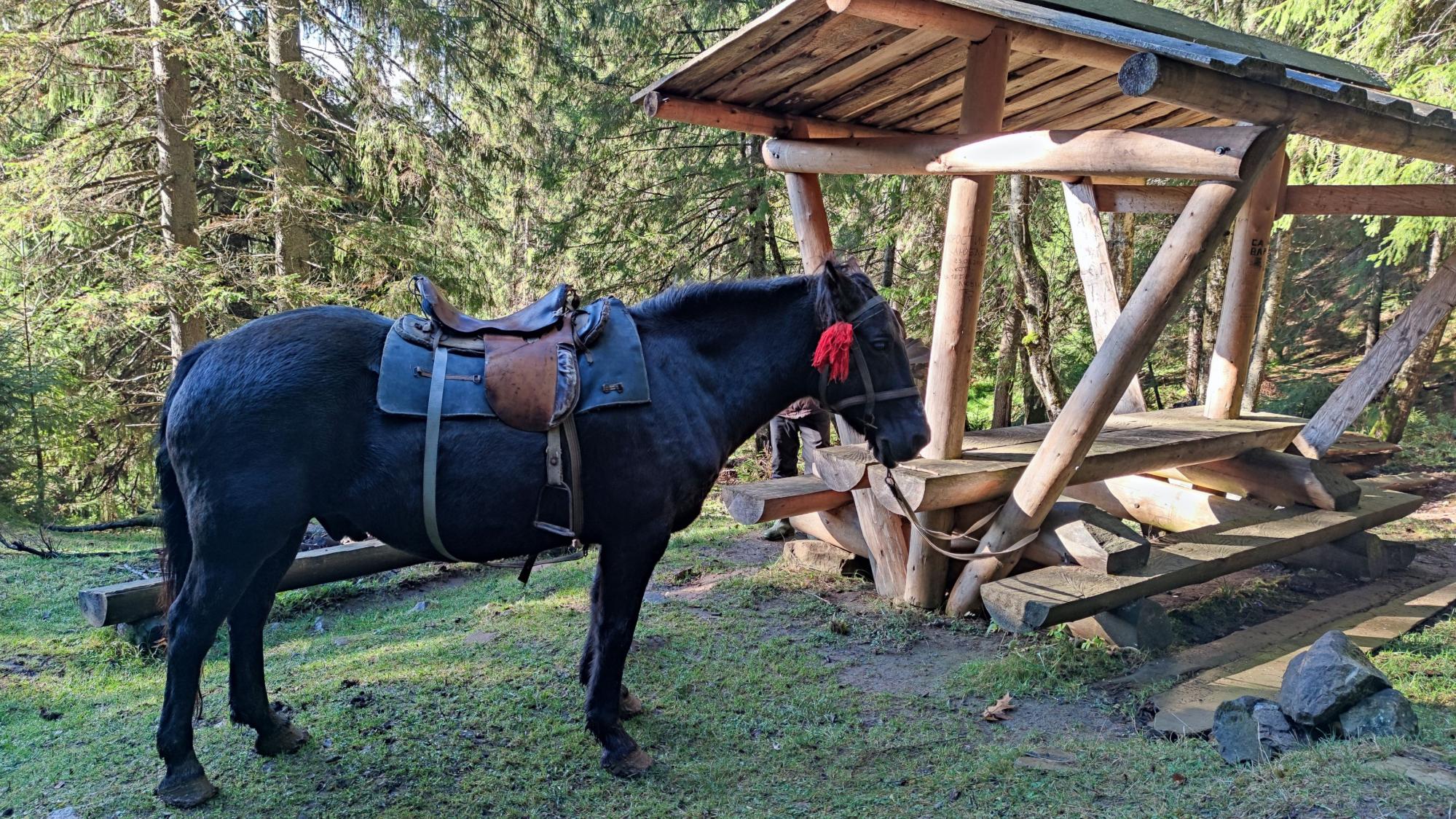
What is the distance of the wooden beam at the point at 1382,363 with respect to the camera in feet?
23.1

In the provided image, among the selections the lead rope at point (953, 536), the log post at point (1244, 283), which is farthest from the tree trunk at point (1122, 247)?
the lead rope at point (953, 536)

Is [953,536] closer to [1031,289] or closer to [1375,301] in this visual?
[1031,289]

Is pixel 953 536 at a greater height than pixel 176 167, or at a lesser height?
lesser

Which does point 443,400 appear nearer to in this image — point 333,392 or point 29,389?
point 333,392

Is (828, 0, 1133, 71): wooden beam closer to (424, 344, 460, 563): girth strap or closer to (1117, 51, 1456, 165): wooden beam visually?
(1117, 51, 1456, 165): wooden beam

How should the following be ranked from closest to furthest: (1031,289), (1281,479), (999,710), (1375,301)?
1. (999,710)
2. (1281,479)
3. (1031,289)
4. (1375,301)

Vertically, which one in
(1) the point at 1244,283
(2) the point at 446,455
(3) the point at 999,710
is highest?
(1) the point at 1244,283

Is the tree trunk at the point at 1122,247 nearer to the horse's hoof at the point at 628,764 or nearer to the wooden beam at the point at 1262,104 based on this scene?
the wooden beam at the point at 1262,104

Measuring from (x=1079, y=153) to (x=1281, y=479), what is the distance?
4.01 metres

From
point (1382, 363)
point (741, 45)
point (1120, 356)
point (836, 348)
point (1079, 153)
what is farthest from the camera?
point (1382, 363)

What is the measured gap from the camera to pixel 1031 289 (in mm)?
9984

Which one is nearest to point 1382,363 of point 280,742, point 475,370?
point 475,370

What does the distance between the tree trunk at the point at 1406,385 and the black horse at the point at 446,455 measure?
9.74 meters

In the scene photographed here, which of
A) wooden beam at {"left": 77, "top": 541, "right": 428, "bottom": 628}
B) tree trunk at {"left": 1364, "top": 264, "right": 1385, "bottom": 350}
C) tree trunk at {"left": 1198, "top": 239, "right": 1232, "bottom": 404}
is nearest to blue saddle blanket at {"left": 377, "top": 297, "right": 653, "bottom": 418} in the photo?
wooden beam at {"left": 77, "top": 541, "right": 428, "bottom": 628}
